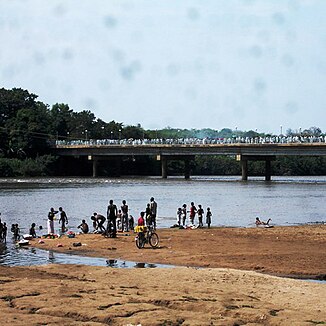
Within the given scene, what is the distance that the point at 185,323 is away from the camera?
14.8 m

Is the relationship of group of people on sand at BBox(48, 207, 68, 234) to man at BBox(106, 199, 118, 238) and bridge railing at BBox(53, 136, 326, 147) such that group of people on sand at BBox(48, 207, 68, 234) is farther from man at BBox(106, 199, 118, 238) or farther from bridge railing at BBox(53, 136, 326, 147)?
bridge railing at BBox(53, 136, 326, 147)

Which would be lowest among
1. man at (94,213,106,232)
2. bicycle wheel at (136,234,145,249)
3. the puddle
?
the puddle

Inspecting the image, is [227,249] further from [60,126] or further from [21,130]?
[60,126]

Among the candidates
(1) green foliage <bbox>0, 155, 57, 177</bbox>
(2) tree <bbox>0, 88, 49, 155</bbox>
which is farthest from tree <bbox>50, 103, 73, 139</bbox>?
(1) green foliage <bbox>0, 155, 57, 177</bbox>

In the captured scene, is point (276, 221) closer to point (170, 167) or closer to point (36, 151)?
point (36, 151)

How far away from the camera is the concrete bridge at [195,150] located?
109 metres

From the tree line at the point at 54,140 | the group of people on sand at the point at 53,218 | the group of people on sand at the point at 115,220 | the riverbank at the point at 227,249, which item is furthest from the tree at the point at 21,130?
the riverbank at the point at 227,249

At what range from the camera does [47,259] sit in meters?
27.9

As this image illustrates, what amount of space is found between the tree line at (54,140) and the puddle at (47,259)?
108m

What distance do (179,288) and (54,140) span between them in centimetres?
13581

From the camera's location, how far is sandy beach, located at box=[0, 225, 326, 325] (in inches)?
606

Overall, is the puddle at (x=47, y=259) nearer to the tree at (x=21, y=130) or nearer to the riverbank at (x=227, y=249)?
the riverbank at (x=227, y=249)

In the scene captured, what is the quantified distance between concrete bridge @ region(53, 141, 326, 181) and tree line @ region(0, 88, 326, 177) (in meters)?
5.80

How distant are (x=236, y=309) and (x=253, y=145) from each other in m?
99.8
